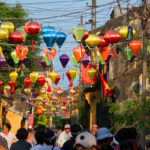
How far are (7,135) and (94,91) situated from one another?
18237 mm

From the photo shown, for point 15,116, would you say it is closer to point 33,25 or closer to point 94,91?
point 94,91

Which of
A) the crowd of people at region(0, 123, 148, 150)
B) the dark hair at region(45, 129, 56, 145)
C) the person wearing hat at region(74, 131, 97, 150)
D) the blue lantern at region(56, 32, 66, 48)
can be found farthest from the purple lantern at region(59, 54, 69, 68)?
the person wearing hat at region(74, 131, 97, 150)

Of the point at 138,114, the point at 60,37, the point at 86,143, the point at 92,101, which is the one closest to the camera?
the point at 86,143

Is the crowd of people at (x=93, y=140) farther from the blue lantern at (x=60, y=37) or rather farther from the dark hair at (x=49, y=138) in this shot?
the blue lantern at (x=60, y=37)

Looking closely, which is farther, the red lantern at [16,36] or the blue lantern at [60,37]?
the blue lantern at [60,37]

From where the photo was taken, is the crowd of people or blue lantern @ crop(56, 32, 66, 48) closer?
the crowd of people

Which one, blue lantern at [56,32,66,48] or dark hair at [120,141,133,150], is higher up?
blue lantern at [56,32,66,48]

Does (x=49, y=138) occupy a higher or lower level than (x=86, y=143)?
lower

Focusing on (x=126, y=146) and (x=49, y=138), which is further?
(x=49, y=138)

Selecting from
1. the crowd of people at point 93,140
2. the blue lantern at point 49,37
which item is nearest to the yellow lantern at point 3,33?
the blue lantern at point 49,37

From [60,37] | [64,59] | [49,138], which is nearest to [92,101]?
[64,59]

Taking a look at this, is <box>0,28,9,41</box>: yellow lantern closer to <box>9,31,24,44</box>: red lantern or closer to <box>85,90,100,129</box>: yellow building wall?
<box>9,31,24,44</box>: red lantern

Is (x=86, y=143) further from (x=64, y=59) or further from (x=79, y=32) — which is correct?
(x=64, y=59)

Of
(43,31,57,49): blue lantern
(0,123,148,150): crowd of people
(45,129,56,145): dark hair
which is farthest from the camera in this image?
(43,31,57,49): blue lantern
